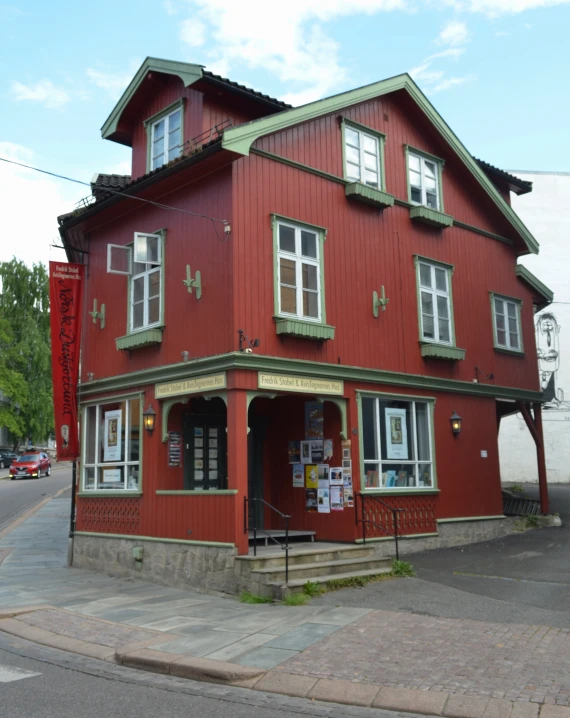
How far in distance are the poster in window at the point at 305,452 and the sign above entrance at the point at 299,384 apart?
→ 4.62 feet

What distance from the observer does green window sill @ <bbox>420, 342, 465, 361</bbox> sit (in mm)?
15430

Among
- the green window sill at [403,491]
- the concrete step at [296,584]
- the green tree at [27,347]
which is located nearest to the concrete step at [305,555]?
the concrete step at [296,584]

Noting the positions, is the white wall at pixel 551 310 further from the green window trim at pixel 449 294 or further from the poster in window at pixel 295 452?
the poster in window at pixel 295 452

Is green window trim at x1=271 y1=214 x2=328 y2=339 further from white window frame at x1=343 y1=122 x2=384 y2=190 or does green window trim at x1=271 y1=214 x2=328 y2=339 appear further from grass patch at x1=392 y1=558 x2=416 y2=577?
grass patch at x1=392 y1=558 x2=416 y2=577

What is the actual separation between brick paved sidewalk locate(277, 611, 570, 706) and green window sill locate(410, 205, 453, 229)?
9.47 meters

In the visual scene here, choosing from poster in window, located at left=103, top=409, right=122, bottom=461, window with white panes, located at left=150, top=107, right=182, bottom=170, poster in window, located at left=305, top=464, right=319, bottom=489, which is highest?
window with white panes, located at left=150, top=107, right=182, bottom=170

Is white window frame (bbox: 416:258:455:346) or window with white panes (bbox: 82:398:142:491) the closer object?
window with white panes (bbox: 82:398:142:491)

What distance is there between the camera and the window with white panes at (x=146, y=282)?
1382 cm

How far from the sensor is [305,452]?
14.2 m

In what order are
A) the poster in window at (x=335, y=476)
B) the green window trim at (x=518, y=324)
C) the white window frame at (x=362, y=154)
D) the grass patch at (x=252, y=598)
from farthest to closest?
the green window trim at (x=518, y=324)
the white window frame at (x=362, y=154)
the poster in window at (x=335, y=476)
the grass patch at (x=252, y=598)

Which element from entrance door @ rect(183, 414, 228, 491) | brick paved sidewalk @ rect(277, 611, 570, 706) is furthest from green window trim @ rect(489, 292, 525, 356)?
brick paved sidewalk @ rect(277, 611, 570, 706)

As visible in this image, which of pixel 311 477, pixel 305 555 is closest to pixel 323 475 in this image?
pixel 311 477

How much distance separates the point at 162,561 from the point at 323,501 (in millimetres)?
3234

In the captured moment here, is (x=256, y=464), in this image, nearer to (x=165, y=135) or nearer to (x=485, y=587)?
(x=485, y=587)
